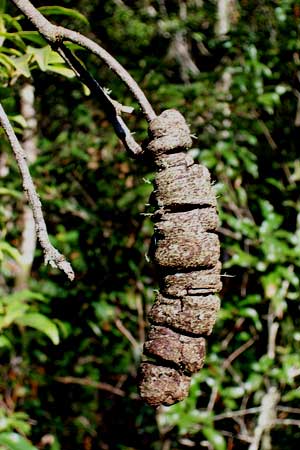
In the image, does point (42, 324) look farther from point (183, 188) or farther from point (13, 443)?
point (183, 188)

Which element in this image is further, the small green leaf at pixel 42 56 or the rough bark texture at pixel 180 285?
the small green leaf at pixel 42 56

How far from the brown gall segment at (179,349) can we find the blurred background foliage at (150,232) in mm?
1983

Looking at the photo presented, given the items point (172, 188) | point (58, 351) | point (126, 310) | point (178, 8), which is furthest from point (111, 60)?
point (178, 8)

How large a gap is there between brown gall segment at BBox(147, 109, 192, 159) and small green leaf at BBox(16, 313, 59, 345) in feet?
3.55

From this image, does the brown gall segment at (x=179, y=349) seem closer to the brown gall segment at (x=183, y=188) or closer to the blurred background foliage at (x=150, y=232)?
the brown gall segment at (x=183, y=188)

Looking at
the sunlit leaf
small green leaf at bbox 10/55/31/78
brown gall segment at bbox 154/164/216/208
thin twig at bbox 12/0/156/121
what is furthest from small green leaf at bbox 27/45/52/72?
the sunlit leaf

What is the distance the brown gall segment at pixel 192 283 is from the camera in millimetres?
777

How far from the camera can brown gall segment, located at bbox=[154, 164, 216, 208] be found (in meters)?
0.79

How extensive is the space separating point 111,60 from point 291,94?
8.77 feet

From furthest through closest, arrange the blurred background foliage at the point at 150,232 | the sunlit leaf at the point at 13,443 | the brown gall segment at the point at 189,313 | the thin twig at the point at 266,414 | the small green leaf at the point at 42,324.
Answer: the thin twig at the point at 266,414 → the blurred background foliage at the point at 150,232 → the small green leaf at the point at 42,324 → the sunlit leaf at the point at 13,443 → the brown gall segment at the point at 189,313

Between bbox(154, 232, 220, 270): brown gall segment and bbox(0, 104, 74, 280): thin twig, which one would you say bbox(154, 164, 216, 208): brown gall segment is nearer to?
bbox(154, 232, 220, 270): brown gall segment

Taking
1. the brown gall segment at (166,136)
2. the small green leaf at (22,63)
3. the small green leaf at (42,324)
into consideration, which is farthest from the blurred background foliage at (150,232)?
the brown gall segment at (166,136)

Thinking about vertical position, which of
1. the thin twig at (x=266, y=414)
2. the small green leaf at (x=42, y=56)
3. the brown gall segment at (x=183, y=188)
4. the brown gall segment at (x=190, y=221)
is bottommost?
the brown gall segment at (x=190, y=221)

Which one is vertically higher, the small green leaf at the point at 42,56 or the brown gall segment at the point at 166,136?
the small green leaf at the point at 42,56
